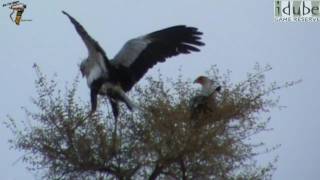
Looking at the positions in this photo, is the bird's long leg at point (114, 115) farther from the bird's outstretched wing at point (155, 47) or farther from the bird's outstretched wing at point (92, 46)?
the bird's outstretched wing at point (155, 47)

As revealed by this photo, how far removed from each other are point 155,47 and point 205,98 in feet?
5.63

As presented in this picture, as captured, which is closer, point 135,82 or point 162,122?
point 162,122

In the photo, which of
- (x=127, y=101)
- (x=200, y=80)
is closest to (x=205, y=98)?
(x=200, y=80)

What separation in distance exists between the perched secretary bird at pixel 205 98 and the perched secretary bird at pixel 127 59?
0.56 m

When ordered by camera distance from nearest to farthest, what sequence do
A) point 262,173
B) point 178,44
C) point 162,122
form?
1. point 162,122
2. point 262,173
3. point 178,44

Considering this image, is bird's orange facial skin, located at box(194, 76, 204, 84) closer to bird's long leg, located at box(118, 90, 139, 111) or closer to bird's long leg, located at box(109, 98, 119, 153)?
bird's long leg, located at box(118, 90, 139, 111)

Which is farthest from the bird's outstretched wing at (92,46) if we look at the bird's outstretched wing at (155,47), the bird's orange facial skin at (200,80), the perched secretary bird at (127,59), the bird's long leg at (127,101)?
the bird's orange facial skin at (200,80)

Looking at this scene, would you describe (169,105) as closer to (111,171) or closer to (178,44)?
(111,171)

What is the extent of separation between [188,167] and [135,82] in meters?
1.34

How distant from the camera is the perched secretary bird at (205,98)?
647 centimetres

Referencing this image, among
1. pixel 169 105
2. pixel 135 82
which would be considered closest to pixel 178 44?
pixel 135 82

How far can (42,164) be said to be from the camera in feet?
21.0

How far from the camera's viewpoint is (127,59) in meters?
7.80

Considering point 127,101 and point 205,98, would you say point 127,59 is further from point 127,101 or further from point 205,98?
point 205,98
